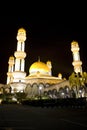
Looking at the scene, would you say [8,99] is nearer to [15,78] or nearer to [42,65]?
[15,78]

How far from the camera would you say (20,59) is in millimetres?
62781

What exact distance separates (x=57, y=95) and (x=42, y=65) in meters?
17.0

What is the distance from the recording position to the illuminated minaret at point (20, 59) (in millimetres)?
60219

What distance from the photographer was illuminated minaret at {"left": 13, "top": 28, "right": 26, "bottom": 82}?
6022 cm

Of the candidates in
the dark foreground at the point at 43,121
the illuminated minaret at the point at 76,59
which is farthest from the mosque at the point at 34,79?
the dark foreground at the point at 43,121

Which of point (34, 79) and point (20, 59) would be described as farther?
point (34, 79)

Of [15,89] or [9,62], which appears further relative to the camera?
[9,62]

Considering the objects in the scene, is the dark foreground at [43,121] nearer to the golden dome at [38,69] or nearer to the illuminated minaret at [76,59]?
the illuminated minaret at [76,59]

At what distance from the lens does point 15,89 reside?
5975 cm

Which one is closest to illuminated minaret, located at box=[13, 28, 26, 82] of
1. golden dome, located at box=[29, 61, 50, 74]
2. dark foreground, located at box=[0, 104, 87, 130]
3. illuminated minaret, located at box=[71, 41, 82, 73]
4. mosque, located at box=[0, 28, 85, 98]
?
mosque, located at box=[0, 28, 85, 98]

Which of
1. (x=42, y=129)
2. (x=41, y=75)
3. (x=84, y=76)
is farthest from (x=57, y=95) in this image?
(x=42, y=129)

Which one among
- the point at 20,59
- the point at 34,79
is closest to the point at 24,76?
the point at 34,79

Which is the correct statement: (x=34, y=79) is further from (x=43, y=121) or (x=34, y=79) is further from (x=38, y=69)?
(x=43, y=121)

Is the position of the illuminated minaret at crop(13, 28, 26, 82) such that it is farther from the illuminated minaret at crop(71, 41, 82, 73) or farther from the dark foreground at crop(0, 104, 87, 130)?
the dark foreground at crop(0, 104, 87, 130)
